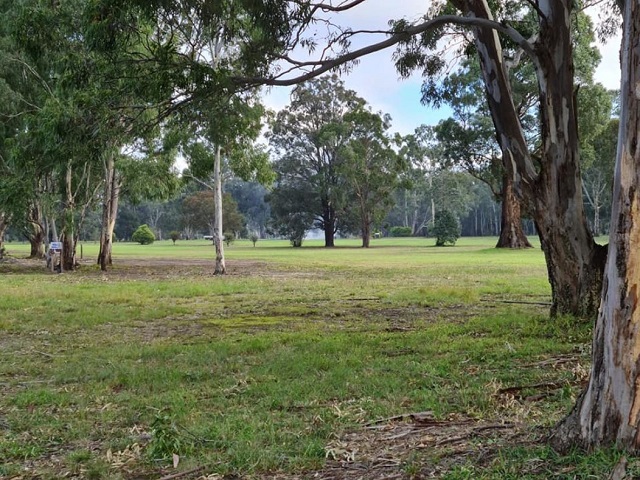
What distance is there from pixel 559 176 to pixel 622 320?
15.9 ft

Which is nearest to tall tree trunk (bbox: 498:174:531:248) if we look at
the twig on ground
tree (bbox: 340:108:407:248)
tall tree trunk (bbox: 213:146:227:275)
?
tree (bbox: 340:108:407:248)

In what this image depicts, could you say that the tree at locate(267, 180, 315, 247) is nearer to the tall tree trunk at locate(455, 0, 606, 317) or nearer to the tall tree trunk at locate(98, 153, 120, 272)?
the tall tree trunk at locate(98, 153, 120, 272)

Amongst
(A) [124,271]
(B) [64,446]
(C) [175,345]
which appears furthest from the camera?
(A) [124,271]

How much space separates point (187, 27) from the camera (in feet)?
32.3

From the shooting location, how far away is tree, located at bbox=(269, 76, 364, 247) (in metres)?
50.6

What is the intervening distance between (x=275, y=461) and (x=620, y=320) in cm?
207

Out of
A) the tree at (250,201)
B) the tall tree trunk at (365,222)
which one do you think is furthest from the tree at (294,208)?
the tree at (250,201)

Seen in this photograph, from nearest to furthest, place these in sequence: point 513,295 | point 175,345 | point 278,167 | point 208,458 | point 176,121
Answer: point 208,458
point 175,345
point 176,121
point 513,295
point 278,167

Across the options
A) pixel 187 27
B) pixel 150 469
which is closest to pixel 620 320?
pixel 150 469

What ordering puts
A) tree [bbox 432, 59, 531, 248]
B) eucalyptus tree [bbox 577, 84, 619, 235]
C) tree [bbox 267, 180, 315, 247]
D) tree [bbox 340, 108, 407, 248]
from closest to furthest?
eucalyptus tree [bbox 577, 84, 619, 235]
tree [bbox 432, 59, 531, 248]
tree [bbox 340, 108, 407, 248]
tree [bbox 267, 180, 315, 247]

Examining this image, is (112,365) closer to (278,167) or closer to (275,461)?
(275,461)

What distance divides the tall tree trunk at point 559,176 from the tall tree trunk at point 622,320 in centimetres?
449

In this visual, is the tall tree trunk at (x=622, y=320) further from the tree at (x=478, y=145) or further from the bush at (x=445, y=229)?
the bush at (x=445, y=229)

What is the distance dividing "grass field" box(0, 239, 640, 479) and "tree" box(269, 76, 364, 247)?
1514 inches
